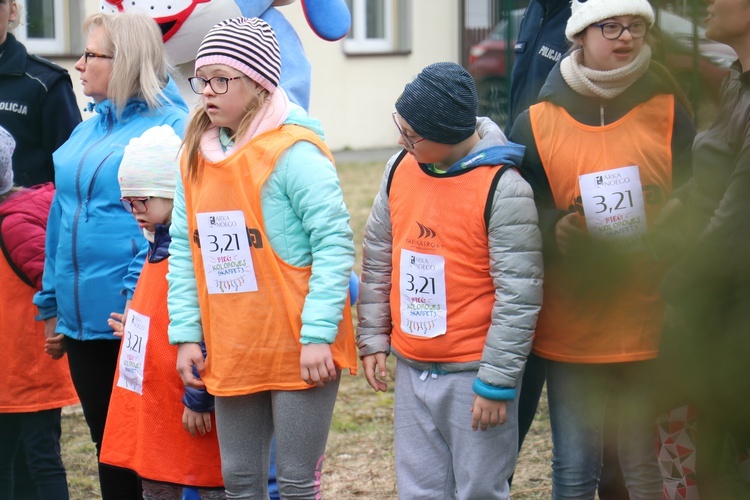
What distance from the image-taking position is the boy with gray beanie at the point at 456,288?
2363mm

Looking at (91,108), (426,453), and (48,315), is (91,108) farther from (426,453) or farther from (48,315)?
(426,453)

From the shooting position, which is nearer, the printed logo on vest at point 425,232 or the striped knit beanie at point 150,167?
the printed logo on vest at point 425,232

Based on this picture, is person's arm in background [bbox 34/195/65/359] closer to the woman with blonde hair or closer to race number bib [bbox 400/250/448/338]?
the woman with blonde hair

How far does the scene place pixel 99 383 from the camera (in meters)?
3.04

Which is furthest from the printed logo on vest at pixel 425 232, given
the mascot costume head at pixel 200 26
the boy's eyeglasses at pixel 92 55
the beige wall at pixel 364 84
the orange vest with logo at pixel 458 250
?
the beige wall at pixel 364 84

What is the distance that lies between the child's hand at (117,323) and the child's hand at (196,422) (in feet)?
1.07

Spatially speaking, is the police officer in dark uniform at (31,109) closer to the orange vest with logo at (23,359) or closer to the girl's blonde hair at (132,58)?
the orange vest with logo at (23,359)

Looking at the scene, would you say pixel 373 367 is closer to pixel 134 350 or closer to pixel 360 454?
pixel 134 350

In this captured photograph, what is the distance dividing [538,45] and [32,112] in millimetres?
1936

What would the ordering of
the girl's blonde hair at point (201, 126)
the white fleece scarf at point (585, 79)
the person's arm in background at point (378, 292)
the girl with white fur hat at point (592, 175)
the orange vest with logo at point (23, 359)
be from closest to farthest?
the girl with white fur hat at point (592, 175) < the white fleece scarf at point (585, 79) < the girl's blonde hair at point (201, 126) < the person's arm in background at point (378, 292) < the orange vest with logo at point (23, 359)

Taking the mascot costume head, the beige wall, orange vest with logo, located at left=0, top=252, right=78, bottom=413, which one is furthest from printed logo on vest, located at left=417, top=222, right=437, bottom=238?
the beige wall

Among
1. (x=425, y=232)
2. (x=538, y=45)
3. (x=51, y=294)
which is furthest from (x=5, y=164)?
(x=538, y=45)

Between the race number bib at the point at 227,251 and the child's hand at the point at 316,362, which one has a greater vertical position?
the race number bib at the point at 227,251

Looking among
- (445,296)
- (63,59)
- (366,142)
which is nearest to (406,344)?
(445,296)
